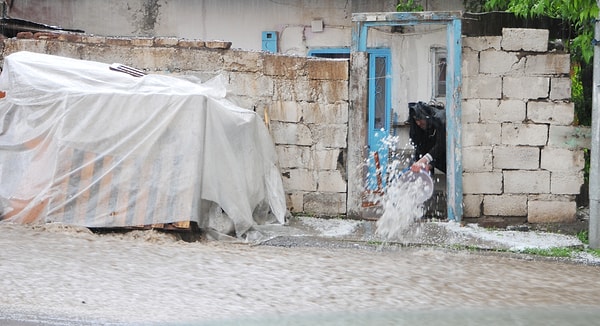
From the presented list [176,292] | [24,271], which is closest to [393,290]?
[176,292]

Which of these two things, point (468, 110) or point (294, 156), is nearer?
point (468, 110)

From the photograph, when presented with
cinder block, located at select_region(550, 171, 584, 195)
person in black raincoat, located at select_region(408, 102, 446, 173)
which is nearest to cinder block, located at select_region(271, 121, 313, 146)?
person in black raincoat, located at select_region(408, 102, 446, 173)

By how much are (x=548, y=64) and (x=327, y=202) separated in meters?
3.04

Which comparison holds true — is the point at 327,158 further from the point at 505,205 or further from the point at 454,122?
the point at 505,205

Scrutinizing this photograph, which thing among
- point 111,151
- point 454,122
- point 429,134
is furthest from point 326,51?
point 111,151

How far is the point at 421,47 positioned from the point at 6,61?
6173mm

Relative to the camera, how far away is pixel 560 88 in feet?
29.1

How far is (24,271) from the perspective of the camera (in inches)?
244

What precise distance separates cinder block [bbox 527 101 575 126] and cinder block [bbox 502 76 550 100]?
0.11 m

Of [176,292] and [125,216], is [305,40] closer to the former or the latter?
[125,216]

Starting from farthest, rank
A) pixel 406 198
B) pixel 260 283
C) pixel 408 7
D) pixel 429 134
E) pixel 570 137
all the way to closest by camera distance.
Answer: pixel 408 7, pixel 429 134, pixel 406 198, pixel 570 137, pixel 260 283

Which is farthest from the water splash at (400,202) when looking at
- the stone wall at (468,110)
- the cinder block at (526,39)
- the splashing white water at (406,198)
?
the cinder block at (526,39)

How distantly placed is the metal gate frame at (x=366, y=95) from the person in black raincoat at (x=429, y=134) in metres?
0.38

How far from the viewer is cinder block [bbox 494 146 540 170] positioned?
351 inches
